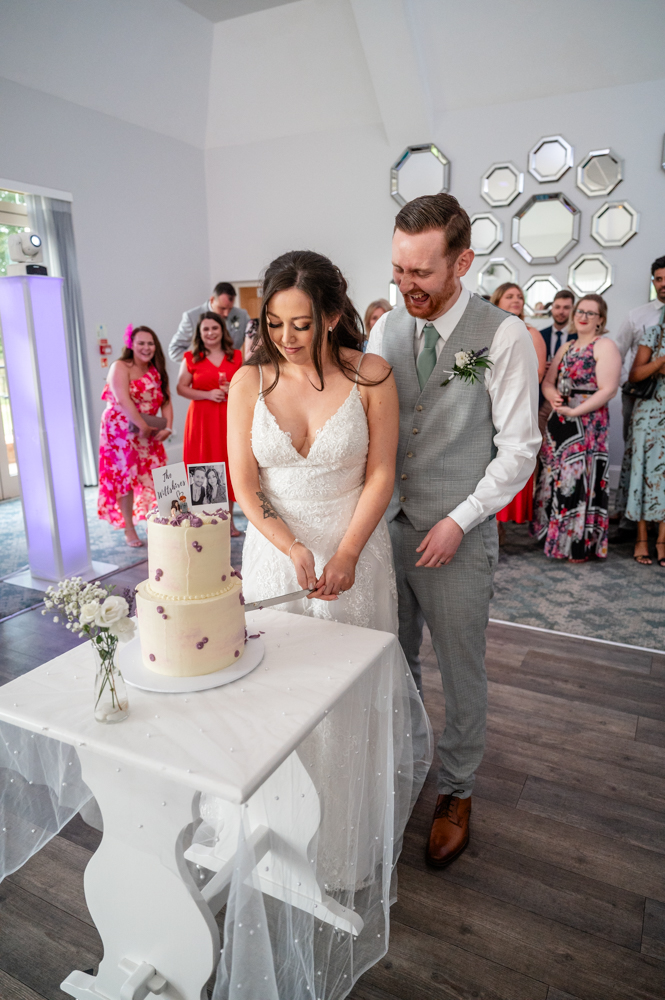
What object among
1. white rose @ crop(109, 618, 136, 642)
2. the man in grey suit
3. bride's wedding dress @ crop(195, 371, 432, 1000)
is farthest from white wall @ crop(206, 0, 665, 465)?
white rose @ crop(109, 618, 136, 642)

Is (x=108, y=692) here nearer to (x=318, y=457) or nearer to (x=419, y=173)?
(x=318, y=457)

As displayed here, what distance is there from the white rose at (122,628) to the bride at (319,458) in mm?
470

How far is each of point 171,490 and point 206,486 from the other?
2.9 inches

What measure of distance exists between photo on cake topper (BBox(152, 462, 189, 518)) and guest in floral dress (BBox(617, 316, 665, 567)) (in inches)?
151

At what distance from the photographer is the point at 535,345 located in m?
4.25

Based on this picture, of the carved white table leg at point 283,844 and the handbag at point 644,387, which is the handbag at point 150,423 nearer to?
the handbag at point 644,387

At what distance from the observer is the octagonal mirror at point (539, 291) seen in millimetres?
6391

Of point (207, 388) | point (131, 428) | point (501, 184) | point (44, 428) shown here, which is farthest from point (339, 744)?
point (501, 184)

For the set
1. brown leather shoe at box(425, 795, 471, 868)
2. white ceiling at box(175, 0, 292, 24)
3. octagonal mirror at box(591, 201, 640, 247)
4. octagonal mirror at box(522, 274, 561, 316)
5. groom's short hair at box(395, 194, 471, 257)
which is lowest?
brown leather shoe at box(425, 795, 471, 868)

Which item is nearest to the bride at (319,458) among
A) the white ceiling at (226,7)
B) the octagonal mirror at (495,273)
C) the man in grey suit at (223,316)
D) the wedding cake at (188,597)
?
the wedding cake at (188,597)

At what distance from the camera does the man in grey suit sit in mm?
5227

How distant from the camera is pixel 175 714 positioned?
1.21m

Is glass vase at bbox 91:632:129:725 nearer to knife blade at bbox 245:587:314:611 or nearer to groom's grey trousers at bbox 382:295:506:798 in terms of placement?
knife blade at bbox 245:587:314:611

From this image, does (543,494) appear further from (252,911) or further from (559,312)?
(252,911)
